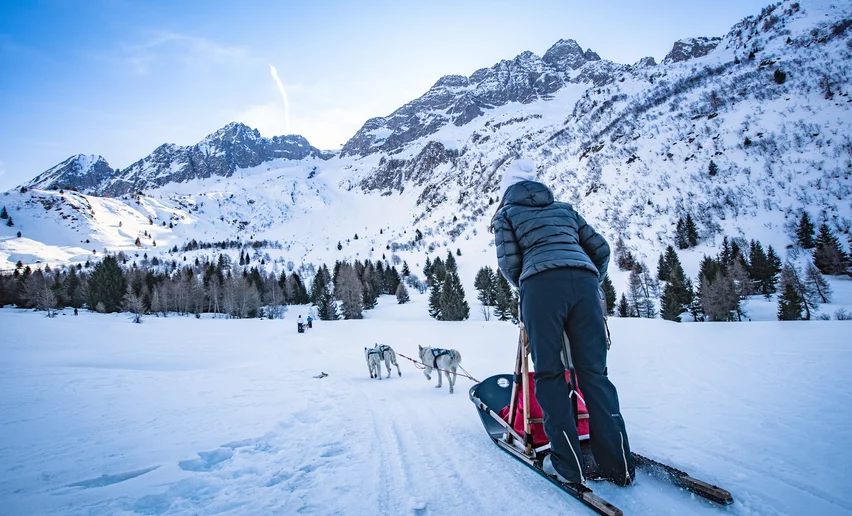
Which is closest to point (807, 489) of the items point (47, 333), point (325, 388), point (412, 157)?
point (325, 388)

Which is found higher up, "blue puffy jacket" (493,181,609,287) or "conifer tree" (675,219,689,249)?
"conifer tree" (675,219,689,249)

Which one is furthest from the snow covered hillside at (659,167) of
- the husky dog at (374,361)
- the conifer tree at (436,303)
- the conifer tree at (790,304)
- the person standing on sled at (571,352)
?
the person standing on sled at (571,352)

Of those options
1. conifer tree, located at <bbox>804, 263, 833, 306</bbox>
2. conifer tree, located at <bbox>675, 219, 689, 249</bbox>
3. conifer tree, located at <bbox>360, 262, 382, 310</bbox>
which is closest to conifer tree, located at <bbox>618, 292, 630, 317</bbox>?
conifer tree, located at <bbox>804, 263, 833, 306</bbox>

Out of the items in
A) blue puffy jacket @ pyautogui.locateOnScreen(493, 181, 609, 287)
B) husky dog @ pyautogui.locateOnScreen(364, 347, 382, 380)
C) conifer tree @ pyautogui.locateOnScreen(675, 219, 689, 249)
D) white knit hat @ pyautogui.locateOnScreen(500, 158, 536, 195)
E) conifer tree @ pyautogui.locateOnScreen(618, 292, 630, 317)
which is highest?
conifer tree @ pyautogui.locateOnScreen(675, 219, 689, 249)

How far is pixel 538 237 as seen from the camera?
110 inches

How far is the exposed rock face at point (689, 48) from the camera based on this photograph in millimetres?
109750

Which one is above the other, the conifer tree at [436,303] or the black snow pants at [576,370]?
the black snow pants at [576,370]

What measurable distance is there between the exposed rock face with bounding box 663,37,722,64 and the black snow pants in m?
144

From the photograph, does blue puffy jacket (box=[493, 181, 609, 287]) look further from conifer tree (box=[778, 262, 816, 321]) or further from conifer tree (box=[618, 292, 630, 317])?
conifer tree (box=[618, 292, 630, 317])

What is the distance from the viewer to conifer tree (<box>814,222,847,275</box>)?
1268 inches

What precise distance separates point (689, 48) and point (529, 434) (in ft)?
515

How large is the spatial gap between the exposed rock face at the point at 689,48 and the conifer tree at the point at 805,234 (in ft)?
325

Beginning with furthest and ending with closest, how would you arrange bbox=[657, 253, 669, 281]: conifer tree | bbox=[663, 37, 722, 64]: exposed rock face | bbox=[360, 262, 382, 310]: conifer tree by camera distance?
bbox=[663, 37, 722, 64]: exposed rock face < bbox=[360, 262, 382, 310]: conifer tree < bbox=[657, 253, 669, 281]: conifer tree

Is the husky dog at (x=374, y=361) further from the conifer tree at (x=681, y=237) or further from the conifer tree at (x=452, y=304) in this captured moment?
the conifer tree at (x=681, y=237)
